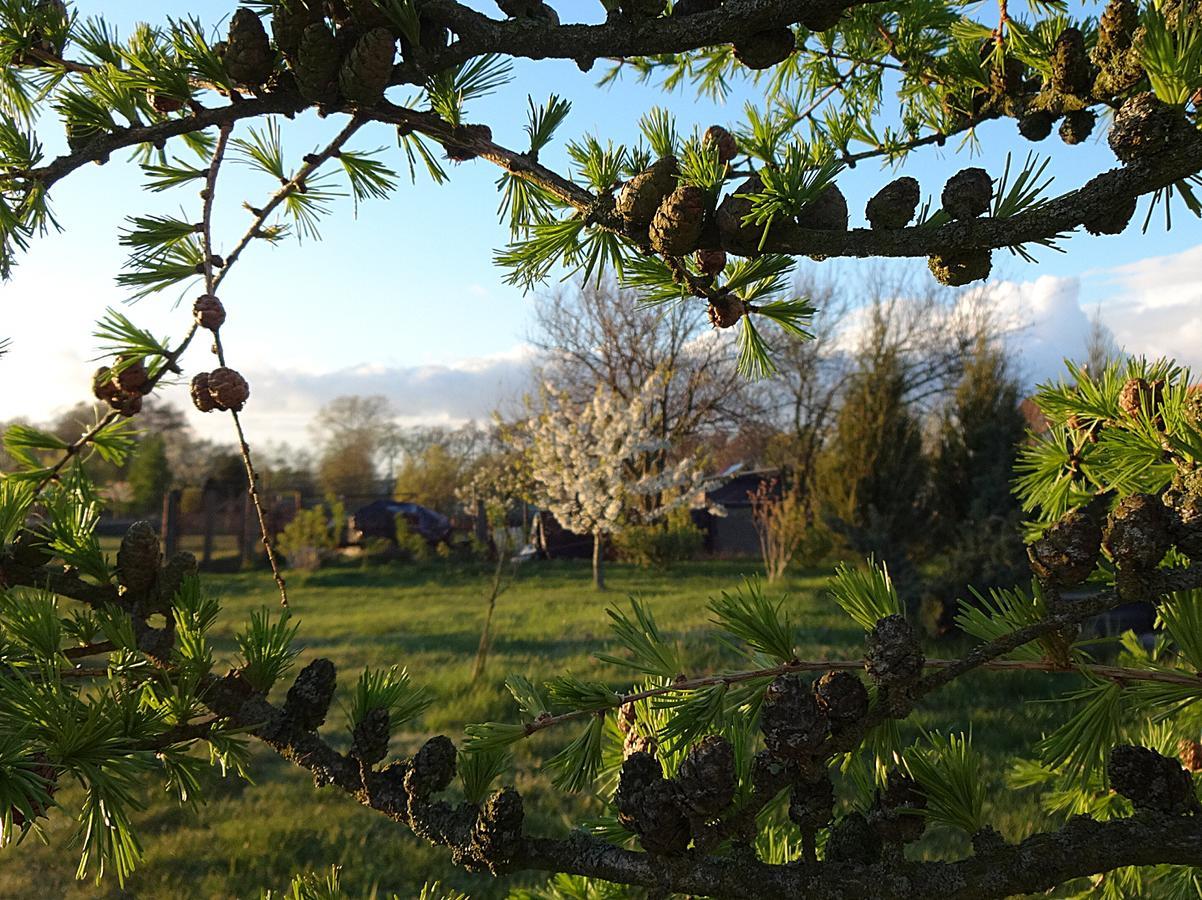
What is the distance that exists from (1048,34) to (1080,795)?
47.6 inches

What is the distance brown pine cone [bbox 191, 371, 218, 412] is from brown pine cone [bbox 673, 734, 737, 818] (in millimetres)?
709

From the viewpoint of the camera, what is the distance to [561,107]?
3.20 ft

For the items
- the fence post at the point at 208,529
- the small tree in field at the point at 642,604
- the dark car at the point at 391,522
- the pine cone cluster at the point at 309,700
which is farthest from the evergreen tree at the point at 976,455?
the fence post at the point at 208,529

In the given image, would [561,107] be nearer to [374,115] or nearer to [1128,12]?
[374,115]

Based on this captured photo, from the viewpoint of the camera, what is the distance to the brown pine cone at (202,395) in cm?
96

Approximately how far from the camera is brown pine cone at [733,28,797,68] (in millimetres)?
741

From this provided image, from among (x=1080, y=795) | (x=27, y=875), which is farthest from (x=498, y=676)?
(x=1080, y=795)

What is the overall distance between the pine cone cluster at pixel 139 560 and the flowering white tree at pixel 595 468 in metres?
9.73

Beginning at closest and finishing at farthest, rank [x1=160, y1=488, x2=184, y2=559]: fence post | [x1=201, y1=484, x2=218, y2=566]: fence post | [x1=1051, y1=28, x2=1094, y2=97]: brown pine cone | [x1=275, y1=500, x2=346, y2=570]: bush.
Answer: [x1=1051, y1=28, x2=1094, y2=97]: brown pine cone, [x1=160, y1=488, x2=184, y2=559]: fence post, [x1=201, y1=484, x2=218, y2=566]: fence post, [x1=275, y1=500, x2=346, y2=570]: bush

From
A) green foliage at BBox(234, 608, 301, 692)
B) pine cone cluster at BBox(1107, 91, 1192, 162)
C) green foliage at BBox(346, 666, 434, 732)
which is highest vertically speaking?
pine cone cluster at BBox(1107, 91, 1192, 162)

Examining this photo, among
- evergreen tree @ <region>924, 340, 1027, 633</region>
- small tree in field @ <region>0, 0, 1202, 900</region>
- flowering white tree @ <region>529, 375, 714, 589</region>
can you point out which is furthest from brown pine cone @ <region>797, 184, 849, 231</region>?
flowering white tree @ <region>529, 375, 714, 589</region>

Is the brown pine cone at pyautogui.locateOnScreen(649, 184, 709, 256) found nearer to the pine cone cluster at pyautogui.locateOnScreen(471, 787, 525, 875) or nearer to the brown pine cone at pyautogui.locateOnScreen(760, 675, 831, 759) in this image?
the brown pine cone at pyautogui.locateOnScreen(760, 675, 831, 759)

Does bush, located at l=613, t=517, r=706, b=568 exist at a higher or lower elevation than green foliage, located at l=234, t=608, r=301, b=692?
→ lower

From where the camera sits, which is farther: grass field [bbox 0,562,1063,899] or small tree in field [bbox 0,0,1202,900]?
grass field [bbox 0,562,1063,899]
